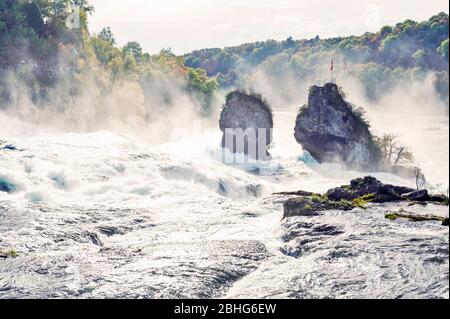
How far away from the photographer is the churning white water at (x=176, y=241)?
16.8 m

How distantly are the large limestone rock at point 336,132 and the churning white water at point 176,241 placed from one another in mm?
20041

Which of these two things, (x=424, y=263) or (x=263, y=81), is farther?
(x=263, y=81)

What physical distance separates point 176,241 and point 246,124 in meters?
44.5

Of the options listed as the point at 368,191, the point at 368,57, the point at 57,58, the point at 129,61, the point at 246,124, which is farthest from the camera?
the point at 368,57

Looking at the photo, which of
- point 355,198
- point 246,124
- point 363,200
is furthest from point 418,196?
point 246,124

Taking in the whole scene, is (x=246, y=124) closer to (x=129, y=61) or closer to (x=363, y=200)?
(x=363, y=200)

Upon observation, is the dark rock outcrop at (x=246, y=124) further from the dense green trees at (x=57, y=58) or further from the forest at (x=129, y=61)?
the dense green trees at (x=57, y=58)

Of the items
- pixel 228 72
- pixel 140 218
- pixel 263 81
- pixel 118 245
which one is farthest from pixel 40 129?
pixel 228 72

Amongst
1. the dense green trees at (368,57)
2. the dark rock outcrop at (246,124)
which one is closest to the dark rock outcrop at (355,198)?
the dark rock outcrop at (246,124)

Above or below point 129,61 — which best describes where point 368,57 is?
above

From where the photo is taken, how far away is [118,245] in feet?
75.0

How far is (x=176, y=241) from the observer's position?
76.0ft
